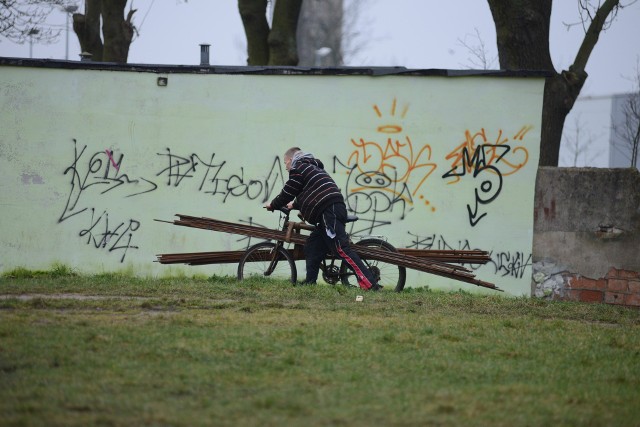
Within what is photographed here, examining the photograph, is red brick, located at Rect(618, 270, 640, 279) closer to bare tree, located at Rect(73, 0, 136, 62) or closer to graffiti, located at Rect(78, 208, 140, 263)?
graffiti, located at Rect(78, 208, 140, 263)

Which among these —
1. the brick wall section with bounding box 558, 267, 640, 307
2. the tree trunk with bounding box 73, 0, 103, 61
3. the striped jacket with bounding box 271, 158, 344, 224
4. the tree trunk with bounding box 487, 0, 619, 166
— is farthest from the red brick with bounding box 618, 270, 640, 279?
the tree trunk with bounding box 73, 0, 103, 61

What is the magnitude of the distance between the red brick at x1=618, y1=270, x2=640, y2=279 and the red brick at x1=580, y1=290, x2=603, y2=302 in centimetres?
38

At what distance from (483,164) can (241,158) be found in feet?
11.6

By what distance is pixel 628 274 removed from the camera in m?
13.3

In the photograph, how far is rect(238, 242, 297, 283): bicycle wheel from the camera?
40.8 feet

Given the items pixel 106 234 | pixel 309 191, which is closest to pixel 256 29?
pixel 106 234

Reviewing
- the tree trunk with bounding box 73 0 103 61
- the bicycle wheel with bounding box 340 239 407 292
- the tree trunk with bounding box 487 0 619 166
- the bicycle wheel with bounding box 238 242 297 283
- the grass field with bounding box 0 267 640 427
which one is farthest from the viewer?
the tree trunk with bounding box 73 0 103 61

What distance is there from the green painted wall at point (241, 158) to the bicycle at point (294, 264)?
1.76 metres

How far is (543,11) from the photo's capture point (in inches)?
621

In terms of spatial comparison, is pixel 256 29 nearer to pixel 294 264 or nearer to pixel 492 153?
pixel 492 153

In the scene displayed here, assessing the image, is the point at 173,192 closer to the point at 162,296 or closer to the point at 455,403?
the point at 162,296

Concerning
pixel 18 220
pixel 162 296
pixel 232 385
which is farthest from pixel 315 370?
pixel 18 220

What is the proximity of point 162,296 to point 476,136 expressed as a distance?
5.71 metres

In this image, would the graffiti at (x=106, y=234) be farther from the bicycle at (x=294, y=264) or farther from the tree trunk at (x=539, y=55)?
the tree trunk at (x=539, y=55)
